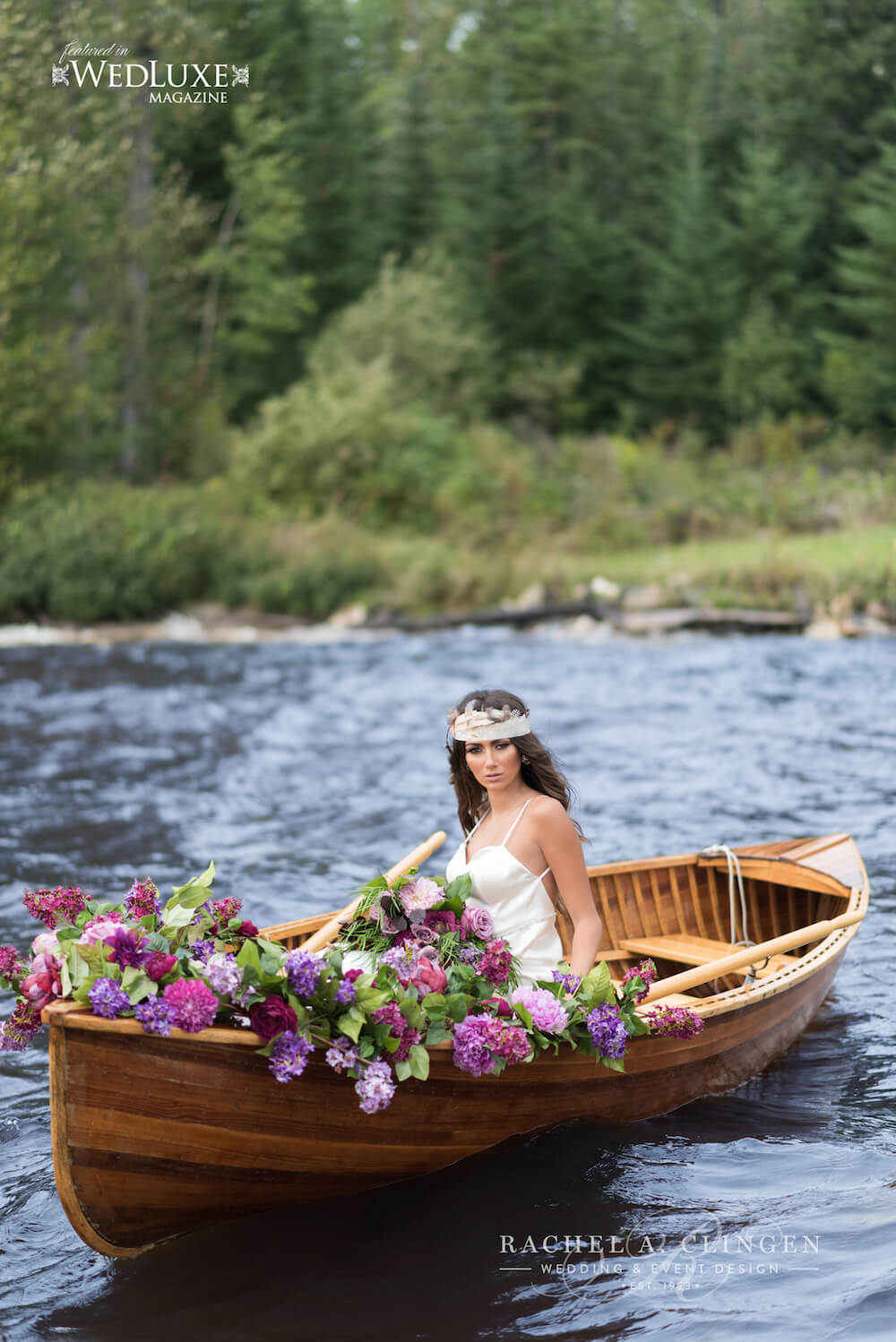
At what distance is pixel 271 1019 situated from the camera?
344 cm

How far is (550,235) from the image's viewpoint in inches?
1323

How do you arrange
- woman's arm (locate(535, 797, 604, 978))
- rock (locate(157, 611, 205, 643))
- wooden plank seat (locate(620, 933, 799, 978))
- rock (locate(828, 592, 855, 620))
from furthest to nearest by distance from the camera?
1. rock (locate(157, 611, 205, 643))
2. rock (locate(828, 592, 855, 620))
3. wooden plank seat (locate(620, 933, 799, 978))
4. woman's arm (locate(535, 797, 604, 978))

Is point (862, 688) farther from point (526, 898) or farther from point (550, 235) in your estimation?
point (550, 235)

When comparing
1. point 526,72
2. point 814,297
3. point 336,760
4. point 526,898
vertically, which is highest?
point 526,72

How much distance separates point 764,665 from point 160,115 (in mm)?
18177

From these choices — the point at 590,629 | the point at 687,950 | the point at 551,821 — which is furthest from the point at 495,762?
the point at 590,629

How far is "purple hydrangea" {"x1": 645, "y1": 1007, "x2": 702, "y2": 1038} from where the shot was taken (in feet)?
13.5

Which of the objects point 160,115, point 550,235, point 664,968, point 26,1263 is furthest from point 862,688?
point 550,235

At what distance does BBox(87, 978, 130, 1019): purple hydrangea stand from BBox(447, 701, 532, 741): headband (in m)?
1.44

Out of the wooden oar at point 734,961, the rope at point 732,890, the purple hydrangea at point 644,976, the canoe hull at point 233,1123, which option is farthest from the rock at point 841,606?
the purple hydrangea at point 644,976

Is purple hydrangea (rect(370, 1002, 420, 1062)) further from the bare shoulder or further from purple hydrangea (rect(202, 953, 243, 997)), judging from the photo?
the bare shoulder

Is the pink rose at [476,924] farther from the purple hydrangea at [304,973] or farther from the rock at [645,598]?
the rock at [645,598]

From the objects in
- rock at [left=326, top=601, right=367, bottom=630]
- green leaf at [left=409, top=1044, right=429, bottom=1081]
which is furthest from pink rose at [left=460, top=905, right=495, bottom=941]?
rock at [left=326, top=601, right=367, bottom=630]

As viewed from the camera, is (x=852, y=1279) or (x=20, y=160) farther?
(x=20, y=160)
